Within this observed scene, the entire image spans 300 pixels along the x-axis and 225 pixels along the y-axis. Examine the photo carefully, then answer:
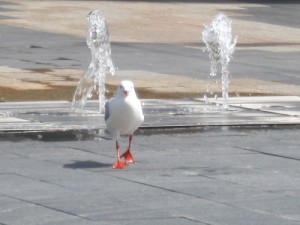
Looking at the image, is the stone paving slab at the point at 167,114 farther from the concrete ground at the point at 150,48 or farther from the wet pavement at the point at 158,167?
the concrete ground at the point at 150,48

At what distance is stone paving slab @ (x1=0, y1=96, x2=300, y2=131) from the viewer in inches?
605

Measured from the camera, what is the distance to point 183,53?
25594 mm

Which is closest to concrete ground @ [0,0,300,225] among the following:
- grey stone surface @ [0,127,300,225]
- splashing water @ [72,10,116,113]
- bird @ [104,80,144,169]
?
grey stone surface @ [0,127,300,225]

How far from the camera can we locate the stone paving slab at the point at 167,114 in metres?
→ 15.4

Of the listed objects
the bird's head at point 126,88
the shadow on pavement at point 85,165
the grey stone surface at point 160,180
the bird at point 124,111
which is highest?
the bird's head at point 126,88

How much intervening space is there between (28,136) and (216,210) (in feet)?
14.5

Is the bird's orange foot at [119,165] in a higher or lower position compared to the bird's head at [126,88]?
lower

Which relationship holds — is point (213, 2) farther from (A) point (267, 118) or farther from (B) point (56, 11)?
(A) point (267, 118)

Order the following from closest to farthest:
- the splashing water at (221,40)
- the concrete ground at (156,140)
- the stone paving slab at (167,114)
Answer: the concrete ground at (156,140) → the stone paving slab at (167,114) → the splashing water at (221,40)

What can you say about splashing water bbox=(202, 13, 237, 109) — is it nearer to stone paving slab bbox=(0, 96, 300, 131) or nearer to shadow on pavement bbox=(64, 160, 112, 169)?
stone paving slab bbox=(0, 96, 300, 131)

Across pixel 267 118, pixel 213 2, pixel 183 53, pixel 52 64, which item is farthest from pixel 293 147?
pixel 213 2

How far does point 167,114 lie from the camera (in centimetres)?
1645

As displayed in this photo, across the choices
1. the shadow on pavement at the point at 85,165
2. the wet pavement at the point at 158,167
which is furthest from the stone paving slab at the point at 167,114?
the shadow on pavement at the point at 85,165

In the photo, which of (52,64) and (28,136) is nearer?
(28,136)
